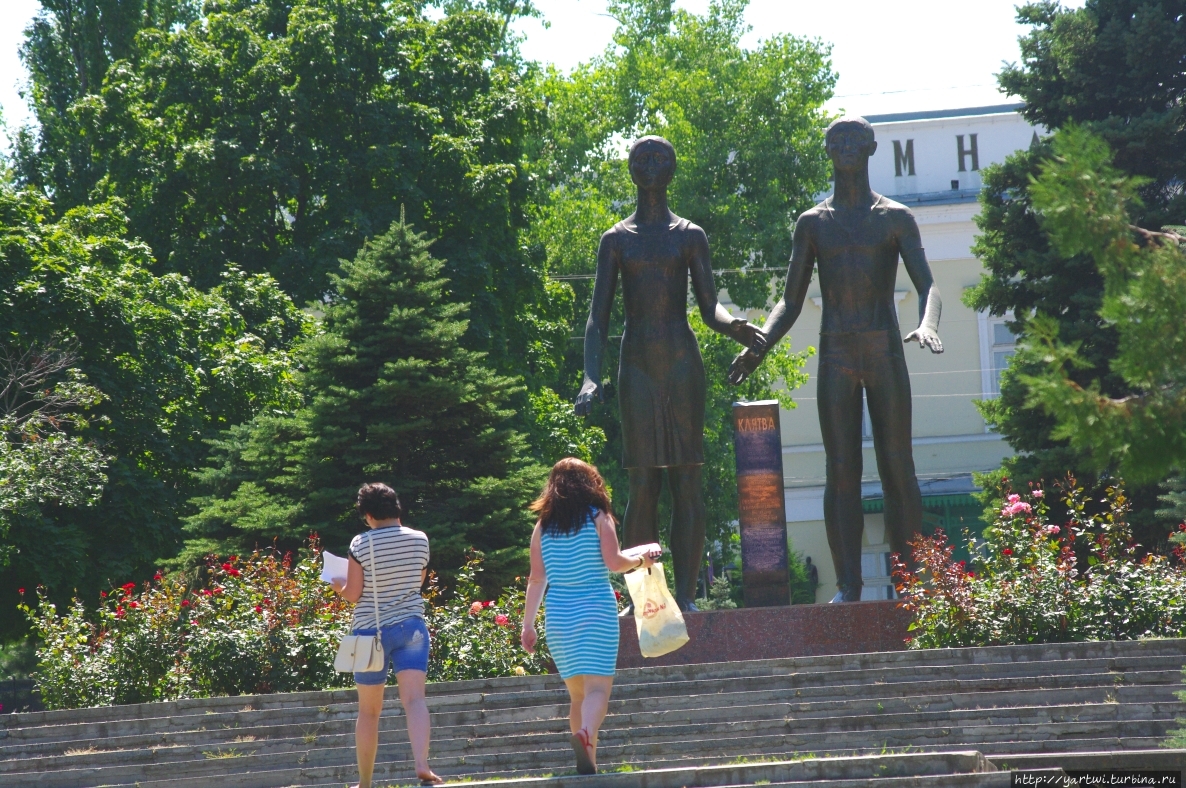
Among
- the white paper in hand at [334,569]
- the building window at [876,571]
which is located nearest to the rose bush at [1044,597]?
the white paper in hand at [334,569]

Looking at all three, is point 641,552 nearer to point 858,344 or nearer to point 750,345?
point 750,345

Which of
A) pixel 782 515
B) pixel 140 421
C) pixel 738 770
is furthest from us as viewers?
pixel 140 421

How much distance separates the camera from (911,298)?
32.5 metres

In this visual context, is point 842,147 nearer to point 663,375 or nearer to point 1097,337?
point 663,375

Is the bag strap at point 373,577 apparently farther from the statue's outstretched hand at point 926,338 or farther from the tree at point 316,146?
the tree at point 316,146

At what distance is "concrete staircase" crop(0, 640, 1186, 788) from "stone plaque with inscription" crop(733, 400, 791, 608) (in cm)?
185

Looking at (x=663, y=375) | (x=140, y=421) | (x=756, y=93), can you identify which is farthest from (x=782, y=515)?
(x=756, y=93)

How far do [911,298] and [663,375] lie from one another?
23044mm

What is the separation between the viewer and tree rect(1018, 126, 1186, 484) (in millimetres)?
4836

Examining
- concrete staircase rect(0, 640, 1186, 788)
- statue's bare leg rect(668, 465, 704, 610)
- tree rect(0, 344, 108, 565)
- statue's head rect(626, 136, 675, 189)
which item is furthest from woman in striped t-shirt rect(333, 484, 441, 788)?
tree rect(0, 344, 108, 565)

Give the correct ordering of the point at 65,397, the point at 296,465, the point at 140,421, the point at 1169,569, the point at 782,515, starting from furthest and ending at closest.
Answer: the point at 140,421 < the point at 296,465 < the point at 65,397 < the point at 782,515 < the point at 1169,569

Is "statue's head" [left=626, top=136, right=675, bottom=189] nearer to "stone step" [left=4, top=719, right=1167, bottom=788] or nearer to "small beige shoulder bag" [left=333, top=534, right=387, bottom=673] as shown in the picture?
"stone step" [left=4, top=719, right=1167, bottom=788]

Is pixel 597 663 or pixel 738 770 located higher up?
pixel 597 663

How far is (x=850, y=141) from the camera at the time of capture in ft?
34.2
